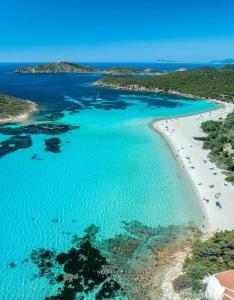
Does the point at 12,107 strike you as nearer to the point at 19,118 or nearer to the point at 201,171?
the point at 19,118

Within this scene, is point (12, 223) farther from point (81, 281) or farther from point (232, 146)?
point (232, 146)

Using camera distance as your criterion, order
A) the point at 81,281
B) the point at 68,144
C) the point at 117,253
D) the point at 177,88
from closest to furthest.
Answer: the point at 81,281 < the point at 117,253 < the point at 68,144 < the point at 177,88

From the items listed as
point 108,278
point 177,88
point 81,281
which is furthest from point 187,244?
point 177,88

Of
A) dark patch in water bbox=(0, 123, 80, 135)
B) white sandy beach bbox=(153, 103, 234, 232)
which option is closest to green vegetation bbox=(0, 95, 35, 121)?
dark patch in water bbox=(0, 123, 80, 135)

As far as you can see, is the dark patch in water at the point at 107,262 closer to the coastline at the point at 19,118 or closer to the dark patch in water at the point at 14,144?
the dark patch in water at the point at 14,144

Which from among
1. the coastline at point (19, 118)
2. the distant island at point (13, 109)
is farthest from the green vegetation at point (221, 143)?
the distant island at point (13, 109)
